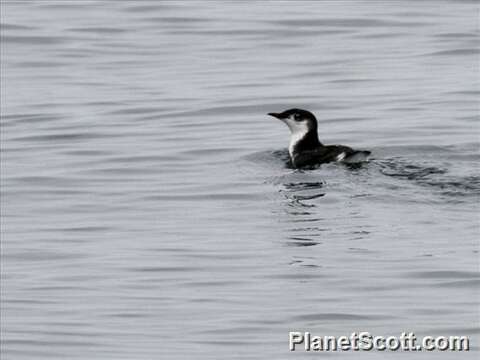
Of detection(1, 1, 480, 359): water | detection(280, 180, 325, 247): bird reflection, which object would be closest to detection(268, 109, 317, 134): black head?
detection(1, 1, 480, 359): water

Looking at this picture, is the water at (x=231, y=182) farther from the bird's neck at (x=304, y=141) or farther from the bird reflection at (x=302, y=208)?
the bird's neck at (x=304, y=141)

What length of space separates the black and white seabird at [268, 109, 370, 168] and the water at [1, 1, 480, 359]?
231mm

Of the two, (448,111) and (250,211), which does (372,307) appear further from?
(448,111)

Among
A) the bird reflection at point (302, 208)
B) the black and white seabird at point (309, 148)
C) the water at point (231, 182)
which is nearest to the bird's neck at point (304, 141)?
the black and white seabird at point (309, 148)

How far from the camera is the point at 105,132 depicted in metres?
21.7

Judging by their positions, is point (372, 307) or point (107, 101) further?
point (107, 101)

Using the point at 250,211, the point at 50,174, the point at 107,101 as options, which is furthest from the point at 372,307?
the point at 107,101

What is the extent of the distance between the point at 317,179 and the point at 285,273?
4273mm

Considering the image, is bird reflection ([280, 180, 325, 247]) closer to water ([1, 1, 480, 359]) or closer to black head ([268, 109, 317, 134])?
water ([1, 1, 480, 359])

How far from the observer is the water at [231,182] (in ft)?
42.5

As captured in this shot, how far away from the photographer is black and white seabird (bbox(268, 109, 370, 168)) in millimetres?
18547

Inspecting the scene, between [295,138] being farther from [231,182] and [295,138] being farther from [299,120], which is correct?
[231,182]

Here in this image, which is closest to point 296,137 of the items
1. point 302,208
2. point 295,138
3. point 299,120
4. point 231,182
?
point 295,138

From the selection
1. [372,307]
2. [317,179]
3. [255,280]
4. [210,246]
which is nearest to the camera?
[372,307]
